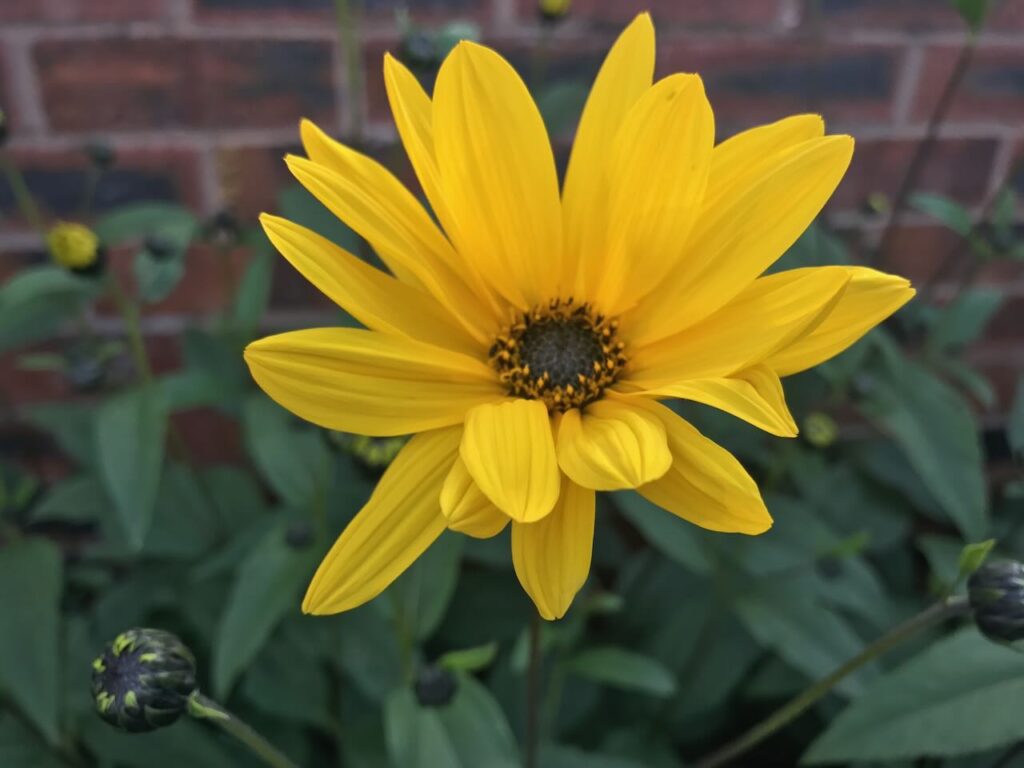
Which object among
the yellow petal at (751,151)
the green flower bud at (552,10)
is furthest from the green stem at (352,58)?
the yellow petal at (751,151)

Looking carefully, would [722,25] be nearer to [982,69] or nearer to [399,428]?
[982,69]

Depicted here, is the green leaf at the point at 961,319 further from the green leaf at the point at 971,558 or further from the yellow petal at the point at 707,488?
the yellow petal at the point at 707,488

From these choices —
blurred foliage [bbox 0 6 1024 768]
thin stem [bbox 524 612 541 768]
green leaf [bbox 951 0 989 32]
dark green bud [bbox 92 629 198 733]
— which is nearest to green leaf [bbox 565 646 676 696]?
blurred foliage [bbox 0 6 1024 768]

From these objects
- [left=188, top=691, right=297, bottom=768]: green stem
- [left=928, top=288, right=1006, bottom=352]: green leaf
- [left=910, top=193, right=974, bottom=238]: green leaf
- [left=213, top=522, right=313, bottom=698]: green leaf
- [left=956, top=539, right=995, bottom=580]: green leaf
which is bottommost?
[left=213, top=522, right=313, bottom=698]: green leaf

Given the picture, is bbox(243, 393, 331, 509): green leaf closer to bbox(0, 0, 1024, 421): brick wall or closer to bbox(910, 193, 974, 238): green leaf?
bbox(0, 0, 1024, 421): brick wall

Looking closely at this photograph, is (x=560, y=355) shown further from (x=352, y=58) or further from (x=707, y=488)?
(x=352, y=58)

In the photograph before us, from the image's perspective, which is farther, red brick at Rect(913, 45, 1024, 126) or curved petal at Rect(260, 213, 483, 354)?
red brick at Rect(913, 45, 1024, 126)

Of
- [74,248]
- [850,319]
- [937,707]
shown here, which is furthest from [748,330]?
[74,248]
